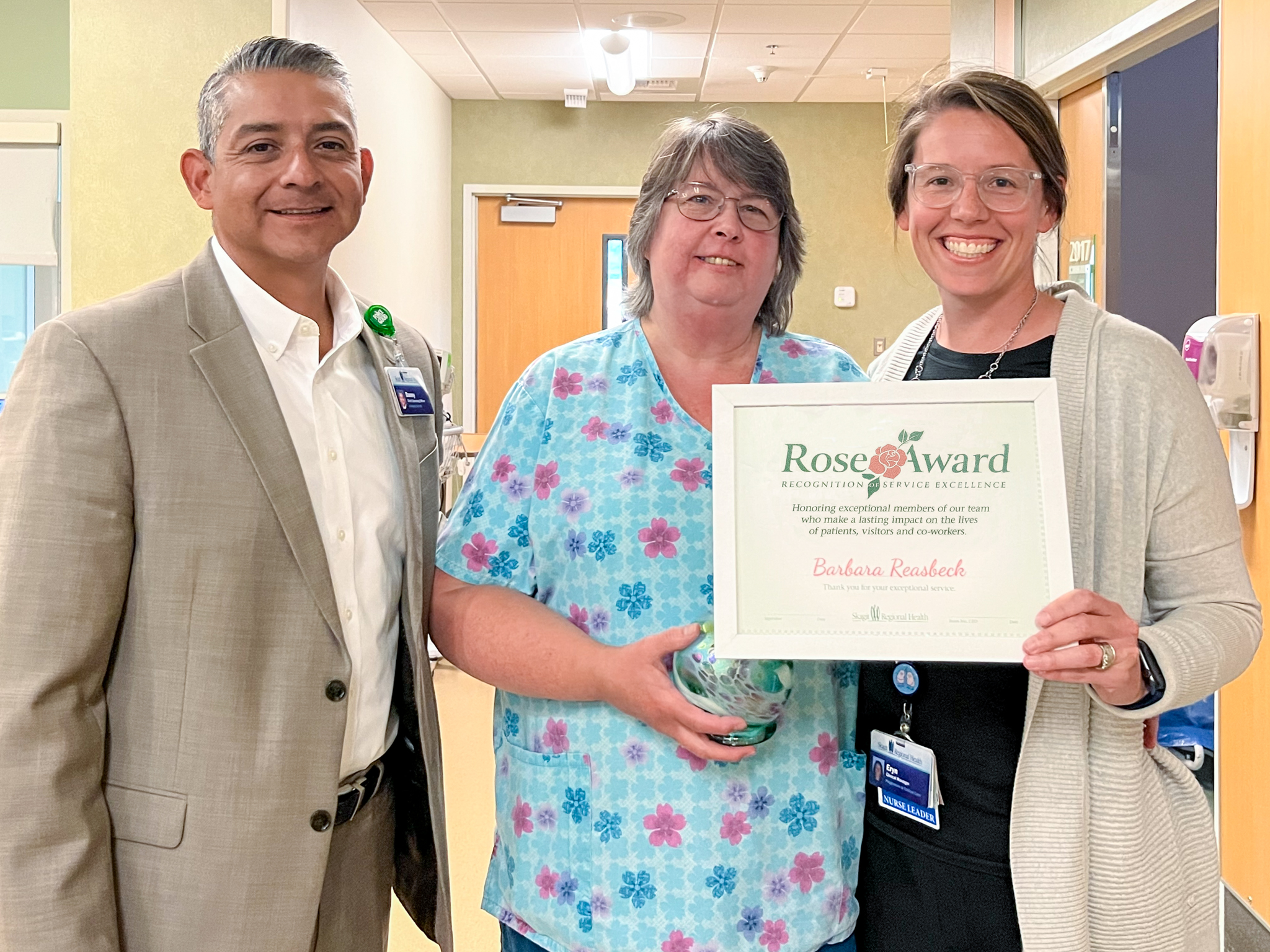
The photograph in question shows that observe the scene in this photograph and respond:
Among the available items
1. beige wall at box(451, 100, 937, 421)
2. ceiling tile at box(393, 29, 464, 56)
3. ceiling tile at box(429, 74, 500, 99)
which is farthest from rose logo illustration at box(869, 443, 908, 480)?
beige wall at box(451, 100, 937, 421)

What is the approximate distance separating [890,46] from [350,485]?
5.54 meters

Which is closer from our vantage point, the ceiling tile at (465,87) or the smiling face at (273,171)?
the smiling face at (273,171)

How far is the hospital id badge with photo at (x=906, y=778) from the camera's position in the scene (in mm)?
1378

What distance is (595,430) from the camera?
59.8 inches

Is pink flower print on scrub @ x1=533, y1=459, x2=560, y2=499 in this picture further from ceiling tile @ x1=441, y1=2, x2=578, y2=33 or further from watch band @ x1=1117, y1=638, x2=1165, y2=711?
ceiling tile @ x1=441, y1=2, x2=578, y2=33

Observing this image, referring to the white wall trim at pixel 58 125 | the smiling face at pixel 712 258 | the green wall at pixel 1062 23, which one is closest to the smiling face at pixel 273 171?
the smiling face at pixel 712 258

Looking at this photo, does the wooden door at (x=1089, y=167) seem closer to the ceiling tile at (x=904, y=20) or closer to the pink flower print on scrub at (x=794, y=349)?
the ceiling tile at (x=904, y=20)

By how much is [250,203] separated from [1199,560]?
133 centimetres

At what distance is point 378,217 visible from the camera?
18.4 ft

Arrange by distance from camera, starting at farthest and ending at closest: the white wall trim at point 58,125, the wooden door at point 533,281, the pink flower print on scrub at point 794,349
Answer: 1. the wooden door at point 533,281
2. the white wall trim at point 58,125
3. the pink flower print on scrub at point 794,349

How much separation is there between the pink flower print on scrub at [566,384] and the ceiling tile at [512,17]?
4.38 m

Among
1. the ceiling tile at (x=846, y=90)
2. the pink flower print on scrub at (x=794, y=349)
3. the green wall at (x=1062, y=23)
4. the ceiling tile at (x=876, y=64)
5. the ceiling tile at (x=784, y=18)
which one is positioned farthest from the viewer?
the ceiling tile at (x=846, y=90)

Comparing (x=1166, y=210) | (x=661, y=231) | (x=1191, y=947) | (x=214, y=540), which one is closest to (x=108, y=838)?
(x=214, y=540)

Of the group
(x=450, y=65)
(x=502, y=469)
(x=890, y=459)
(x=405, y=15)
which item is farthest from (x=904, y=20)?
(x=890, y=459)
